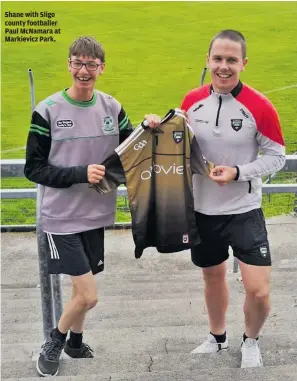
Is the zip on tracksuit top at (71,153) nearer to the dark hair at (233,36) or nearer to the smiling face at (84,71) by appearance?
the smiling face at (84,71)

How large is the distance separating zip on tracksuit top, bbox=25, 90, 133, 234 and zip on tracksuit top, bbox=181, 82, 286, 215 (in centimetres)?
41

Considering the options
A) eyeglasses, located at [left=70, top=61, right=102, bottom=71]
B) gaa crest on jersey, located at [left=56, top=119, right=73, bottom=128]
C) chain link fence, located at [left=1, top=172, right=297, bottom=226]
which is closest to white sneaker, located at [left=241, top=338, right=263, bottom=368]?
gaa crest on jersey, located at [left=56, top=119, right=73, bottom=128]

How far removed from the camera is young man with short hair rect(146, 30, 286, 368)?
2904 mm

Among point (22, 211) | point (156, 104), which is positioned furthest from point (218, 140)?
point (156, 104)

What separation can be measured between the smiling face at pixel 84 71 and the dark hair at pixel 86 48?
0.02 m

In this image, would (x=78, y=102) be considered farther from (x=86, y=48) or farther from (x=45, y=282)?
(x=45, y=282)

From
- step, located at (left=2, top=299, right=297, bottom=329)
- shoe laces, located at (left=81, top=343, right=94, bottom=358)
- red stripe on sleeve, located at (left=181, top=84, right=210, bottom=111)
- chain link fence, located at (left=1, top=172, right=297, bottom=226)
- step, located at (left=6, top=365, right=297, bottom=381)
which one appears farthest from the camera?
chain link fence, located at (left=1, top=172, right=297, bottom=226)

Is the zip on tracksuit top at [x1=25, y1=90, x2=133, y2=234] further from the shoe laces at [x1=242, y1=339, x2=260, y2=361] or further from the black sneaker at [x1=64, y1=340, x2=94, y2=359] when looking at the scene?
the shoe laces at [x1=242, y1=339, x2=260, y2=361]

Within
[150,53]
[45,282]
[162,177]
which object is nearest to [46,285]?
[45,282]

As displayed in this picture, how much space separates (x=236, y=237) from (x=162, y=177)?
49 centimetres

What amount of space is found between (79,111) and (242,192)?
0.91m

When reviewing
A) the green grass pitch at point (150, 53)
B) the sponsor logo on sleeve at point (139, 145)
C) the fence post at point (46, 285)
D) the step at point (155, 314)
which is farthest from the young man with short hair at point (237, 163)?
the green grass pitch at point (150, 53)

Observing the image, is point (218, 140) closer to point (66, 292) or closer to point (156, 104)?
point (66, 292)

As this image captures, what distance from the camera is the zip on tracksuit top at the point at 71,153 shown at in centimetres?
287
